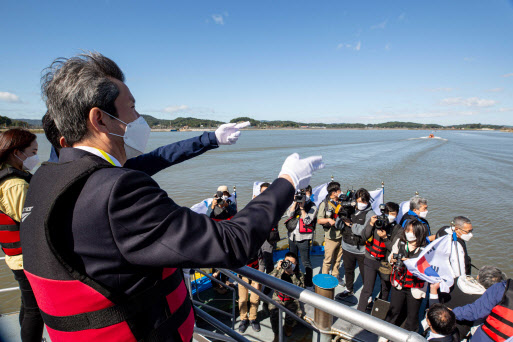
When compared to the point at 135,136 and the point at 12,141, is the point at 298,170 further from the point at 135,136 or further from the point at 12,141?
the point at 12,141

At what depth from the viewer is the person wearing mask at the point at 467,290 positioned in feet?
11.3

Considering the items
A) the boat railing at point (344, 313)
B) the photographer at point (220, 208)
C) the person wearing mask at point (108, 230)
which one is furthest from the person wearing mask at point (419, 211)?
the person wearing mask at point (108, 230)

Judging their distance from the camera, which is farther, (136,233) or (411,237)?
(411,237)

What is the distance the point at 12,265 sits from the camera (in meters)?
2.34

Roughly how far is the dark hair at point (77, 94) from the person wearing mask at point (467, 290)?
4222 mm

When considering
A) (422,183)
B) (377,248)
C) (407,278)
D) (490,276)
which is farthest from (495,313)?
(422,183)

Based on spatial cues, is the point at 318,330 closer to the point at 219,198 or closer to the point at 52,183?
the point at 52,183

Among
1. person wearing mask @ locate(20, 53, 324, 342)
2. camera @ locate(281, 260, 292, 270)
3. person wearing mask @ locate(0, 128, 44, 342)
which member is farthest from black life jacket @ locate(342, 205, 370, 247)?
person wearing mask @ locate(0, 128, 44, 342)

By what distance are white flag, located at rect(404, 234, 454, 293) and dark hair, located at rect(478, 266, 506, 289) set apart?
55cm

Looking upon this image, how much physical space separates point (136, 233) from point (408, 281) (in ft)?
14.9

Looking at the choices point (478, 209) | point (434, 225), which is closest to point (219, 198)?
point (434, 225)

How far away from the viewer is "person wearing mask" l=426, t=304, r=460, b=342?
308 centimetres

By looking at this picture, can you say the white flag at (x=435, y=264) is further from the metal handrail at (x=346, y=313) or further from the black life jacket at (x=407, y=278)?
the metal handrail at (x=346, y=313)

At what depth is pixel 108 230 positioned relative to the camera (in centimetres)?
81
